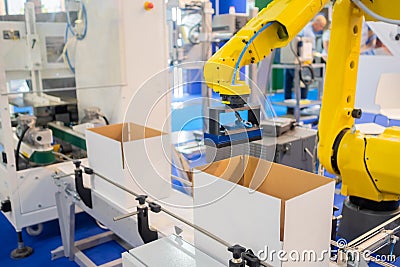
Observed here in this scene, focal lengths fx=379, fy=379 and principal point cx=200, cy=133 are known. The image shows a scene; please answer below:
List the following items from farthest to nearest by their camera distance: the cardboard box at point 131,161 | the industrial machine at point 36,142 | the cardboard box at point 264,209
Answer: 1. the industrial machine at point 36,142
2. the cardboard box at point 131,161
3. the cardboard box at point 264,209

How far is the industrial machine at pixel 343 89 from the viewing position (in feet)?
4.83

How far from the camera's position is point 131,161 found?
68.6 inches

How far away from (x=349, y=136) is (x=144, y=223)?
3.85 ft

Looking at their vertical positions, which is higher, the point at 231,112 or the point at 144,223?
the point at 231,112

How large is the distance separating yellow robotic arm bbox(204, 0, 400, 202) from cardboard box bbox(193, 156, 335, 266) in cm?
28

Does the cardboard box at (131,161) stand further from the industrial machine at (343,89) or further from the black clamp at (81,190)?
the industrial machine at (343,89)

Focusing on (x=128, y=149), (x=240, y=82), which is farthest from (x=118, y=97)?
(x=240, y=82)

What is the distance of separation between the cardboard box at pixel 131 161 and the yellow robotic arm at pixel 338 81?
1.63ft

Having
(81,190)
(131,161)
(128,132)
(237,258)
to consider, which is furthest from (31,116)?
(237,258)

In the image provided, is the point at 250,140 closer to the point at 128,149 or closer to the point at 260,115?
the point at 260,115

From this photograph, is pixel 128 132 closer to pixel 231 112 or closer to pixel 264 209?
pixel 231 112

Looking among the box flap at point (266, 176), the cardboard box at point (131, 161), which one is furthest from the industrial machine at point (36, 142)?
the box flap at point (266, 176)

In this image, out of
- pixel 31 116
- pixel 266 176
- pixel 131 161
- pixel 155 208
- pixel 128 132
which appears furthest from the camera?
pixel 31 116

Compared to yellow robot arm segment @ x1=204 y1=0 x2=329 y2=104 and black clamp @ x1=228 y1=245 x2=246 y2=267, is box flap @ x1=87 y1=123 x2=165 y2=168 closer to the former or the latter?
yellow robot arm segment @ x1=204 y1=0 x2=329 y2=104
